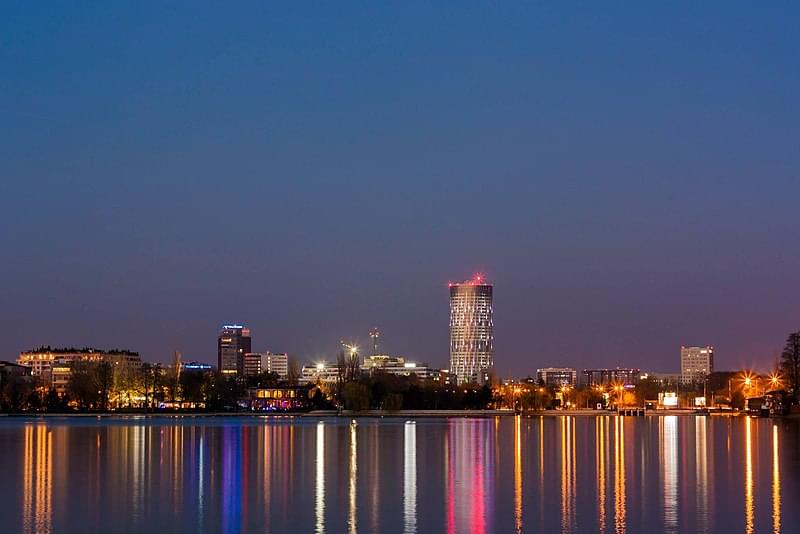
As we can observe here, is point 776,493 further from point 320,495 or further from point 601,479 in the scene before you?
point 320,495

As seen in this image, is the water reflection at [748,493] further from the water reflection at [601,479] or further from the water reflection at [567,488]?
the water reflection at [567,488]

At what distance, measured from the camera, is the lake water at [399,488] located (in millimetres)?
28344

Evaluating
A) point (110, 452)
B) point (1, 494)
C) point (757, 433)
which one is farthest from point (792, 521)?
point (757, 433)

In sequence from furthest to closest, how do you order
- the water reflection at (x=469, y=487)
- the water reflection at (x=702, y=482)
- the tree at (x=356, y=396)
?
1. the tree at (x=356, y=396)
2. the water reflection at (x=702, y=482)
3. the water reflection at (x=469, y=487)

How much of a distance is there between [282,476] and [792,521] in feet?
62.4

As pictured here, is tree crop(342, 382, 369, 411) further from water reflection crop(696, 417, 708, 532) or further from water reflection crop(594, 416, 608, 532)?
water reflection crop(696, 417, 708, 532)

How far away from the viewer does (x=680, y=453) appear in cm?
5622

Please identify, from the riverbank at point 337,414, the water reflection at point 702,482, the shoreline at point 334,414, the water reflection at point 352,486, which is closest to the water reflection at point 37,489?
the water reflection at point 352,486

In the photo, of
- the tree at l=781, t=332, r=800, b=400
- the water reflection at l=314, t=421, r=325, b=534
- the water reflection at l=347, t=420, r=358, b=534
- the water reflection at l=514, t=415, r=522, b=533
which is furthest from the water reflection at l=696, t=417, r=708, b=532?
the tree at l=781, t=332, r=800, b=400

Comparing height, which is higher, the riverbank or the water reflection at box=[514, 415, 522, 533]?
the water reflection at box=[514, 415, 522, 533]

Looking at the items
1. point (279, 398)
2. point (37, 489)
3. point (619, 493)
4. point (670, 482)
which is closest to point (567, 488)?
point (619, 493)

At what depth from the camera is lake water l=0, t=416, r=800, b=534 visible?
2834 cm

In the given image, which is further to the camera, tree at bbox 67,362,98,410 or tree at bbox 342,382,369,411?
tree at bbox 67,362,98,410

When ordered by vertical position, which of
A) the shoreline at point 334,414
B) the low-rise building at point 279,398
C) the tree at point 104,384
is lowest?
the shoreline at point 334,414
